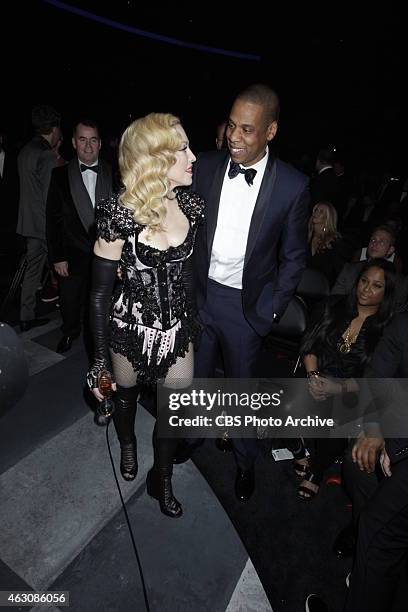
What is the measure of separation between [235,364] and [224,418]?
2.52ft

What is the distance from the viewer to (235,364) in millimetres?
2520

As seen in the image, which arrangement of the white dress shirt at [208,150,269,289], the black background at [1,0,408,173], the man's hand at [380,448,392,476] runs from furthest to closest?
the black background at [1,0,408,173] < the white dress shirt at [208,150,269,289] < the man's hand at [380,448,392,476]

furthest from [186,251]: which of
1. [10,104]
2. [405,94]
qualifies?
[405,94]

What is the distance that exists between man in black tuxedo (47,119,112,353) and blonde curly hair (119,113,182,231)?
1.67 meters

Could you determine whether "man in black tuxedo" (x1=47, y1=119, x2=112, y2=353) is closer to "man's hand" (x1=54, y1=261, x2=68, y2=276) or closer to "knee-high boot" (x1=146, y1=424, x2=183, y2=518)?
"man's hand" (x1=54, y1=261, x2=68, y2=276)

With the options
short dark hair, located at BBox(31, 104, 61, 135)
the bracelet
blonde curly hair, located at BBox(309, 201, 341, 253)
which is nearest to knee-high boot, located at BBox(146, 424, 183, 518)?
the bracelet

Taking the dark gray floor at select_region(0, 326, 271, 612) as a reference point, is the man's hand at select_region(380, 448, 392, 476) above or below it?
above

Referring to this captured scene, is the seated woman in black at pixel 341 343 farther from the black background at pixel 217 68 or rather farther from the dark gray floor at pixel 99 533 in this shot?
the black background at pixel 217 68

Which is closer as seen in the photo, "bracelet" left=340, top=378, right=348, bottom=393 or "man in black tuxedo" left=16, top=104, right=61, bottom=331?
"bracelet" left=340, top=378, right=348, bottom=393

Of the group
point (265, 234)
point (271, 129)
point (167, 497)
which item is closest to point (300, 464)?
point (167, 497)

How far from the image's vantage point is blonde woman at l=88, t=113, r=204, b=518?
177 centimetres

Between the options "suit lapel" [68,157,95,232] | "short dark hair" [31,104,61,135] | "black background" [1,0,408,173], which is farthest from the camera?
"black background" [1,0,408,173]

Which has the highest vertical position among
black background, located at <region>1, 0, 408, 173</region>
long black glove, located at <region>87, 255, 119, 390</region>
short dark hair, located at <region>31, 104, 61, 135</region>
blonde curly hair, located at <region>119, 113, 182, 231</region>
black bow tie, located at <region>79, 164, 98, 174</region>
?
black background, located at <region>1, 0, 408, 173</region>

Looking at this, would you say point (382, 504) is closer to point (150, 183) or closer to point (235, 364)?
point (235, 364)
